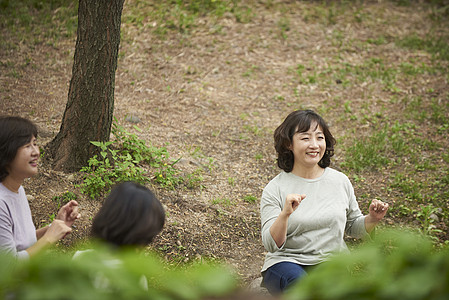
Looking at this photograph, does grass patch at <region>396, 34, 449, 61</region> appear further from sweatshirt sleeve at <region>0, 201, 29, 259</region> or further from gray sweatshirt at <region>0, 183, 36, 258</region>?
sweatshirt sleeve at <region>0, 201, 29, 259</region>

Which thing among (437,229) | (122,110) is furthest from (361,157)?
(122,110)

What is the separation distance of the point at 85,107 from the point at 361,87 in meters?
5.20

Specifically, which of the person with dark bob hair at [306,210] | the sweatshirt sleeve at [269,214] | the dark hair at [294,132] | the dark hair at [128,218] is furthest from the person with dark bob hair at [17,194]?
the dark hair at [294,132]

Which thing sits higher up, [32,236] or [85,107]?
[85,107]

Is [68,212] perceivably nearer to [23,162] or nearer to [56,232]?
[56,232]

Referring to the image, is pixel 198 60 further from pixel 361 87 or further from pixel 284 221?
pixel 284 221

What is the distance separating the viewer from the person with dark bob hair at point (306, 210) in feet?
10.3

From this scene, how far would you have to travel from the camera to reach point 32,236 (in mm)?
2789

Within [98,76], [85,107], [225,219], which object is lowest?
[225,219]

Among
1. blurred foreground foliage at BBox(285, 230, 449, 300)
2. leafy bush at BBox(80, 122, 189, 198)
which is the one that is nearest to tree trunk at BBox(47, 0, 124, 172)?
leafy bush at BBox(80, 122, 189, 198)

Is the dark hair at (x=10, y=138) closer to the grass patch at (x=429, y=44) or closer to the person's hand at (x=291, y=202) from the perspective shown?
the person's hand at (x=291, y=202)

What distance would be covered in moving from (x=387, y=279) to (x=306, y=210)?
2.18 metres

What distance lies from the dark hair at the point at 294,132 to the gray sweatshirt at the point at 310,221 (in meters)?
0.18

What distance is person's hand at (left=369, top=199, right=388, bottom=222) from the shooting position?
3.11 metres
